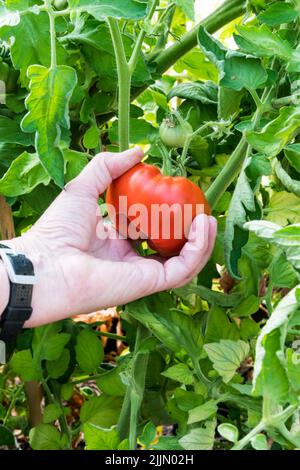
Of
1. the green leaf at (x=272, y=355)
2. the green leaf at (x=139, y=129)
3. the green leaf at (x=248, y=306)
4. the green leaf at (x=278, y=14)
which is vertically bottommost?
the green leaf at (x=248, y=306)

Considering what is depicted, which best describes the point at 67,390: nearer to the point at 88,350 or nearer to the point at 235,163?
the point at 88,350

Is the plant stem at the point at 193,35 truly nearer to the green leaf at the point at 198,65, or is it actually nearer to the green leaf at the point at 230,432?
the green leaf at the point at 198,65

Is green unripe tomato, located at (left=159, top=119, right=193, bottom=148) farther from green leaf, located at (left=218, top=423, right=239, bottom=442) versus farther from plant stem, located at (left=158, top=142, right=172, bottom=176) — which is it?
green leaf, located at (left=218, top=423, right=239, bottom=442)

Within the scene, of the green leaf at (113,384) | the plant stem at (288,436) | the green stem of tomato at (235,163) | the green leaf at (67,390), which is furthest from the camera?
the green leaf at (67,390)

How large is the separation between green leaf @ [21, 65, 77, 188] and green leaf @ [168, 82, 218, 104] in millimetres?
200

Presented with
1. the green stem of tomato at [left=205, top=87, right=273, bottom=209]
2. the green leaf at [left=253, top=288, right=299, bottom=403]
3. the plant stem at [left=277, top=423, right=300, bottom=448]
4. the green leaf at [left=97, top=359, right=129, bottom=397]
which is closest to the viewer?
the green leaf at [left=253, top=288, right=299, bottom=403]

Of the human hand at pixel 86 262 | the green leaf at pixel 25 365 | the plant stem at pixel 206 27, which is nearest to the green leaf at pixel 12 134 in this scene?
the human hand at pixel 86 262

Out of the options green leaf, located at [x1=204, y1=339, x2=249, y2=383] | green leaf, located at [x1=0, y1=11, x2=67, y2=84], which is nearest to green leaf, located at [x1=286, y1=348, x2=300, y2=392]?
green leaf, located at [x1=204, y1=339, x2=249, y2=383]

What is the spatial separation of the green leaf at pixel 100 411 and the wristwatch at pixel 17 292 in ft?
0.84

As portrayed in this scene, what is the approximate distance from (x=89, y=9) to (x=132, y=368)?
0.42 meters

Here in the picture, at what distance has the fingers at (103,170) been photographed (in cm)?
82

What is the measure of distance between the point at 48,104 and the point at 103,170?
13 centimetres

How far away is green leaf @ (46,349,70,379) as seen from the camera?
1046mm

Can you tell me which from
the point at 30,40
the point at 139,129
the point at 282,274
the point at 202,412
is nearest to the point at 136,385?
the point at 202,412
